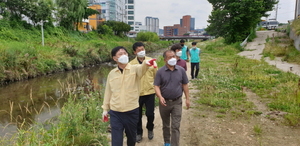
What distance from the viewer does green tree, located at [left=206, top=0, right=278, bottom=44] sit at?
74.5 ft

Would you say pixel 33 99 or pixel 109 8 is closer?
pixel 33 99

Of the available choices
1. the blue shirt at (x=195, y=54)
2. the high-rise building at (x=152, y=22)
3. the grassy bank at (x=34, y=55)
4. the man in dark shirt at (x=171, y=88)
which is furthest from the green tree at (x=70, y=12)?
the high-rise building at (x=152, y=22)

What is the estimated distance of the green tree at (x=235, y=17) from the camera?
22719mm

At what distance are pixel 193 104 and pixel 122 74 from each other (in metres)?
3.57

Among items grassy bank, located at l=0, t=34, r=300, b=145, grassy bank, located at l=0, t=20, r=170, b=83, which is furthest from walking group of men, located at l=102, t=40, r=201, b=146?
grassy bank, located at l=0, t=20, r=170, b=83

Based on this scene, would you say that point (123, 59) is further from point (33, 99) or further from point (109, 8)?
point (109, 8)

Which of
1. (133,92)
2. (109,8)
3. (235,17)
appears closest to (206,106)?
(133,92)

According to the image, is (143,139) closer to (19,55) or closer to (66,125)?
(66,125)

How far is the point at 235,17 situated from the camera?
23062 millimetres

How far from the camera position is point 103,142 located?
11.6 ft

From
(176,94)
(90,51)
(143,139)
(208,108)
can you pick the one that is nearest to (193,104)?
(208,108)

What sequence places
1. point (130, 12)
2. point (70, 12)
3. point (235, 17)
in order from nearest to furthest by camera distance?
point (235, 17)
point (70, 12)
point (130, 12)

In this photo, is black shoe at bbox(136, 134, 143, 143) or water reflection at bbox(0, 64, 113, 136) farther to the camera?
water reflection at bbox(0, 64, 113, 136)

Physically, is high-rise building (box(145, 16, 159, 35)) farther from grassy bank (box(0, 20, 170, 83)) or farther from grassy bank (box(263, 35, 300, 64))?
grassy bank (box(263, 35, 300, 64))
